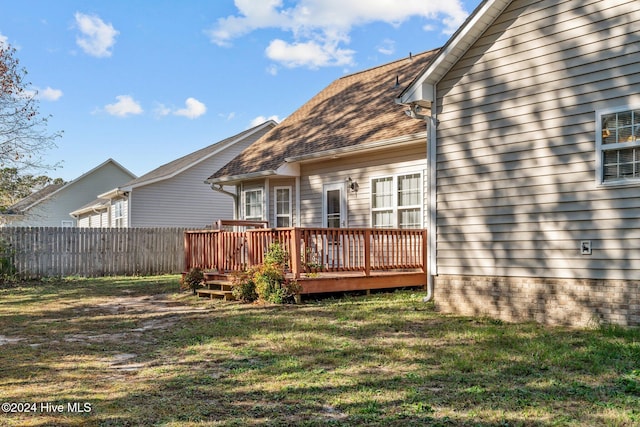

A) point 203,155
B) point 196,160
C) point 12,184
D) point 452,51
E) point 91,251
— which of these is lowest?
point 91,251

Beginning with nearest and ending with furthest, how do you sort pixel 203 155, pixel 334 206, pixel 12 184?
pixel 334 206
pixel 12 184
pixel 203 155

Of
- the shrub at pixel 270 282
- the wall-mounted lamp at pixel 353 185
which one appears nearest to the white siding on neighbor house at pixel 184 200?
the wall-mounted lamp at pixel 353 185

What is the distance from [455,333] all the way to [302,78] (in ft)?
86.7

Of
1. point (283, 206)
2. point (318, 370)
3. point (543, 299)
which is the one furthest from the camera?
point (283, 206)

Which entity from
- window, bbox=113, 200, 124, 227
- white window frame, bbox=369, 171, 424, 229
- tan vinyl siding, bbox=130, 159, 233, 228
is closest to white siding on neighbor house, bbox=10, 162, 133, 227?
window, bbox=113, 200, 124, 227

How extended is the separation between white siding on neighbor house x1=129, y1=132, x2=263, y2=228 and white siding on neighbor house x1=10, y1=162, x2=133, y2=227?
16.9 m

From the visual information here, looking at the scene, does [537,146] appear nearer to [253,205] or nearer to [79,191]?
[253,205]

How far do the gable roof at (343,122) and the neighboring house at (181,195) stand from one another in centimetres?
749

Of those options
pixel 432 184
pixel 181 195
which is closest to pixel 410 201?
pixel 432 184

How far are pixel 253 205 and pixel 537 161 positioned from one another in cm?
996

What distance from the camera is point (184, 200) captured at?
24.9 meters

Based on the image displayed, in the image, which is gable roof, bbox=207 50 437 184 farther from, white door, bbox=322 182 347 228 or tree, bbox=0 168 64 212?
tree, bbox=0 168 64 212

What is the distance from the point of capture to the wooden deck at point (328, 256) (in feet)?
34.2

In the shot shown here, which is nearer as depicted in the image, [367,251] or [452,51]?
[452,51]
